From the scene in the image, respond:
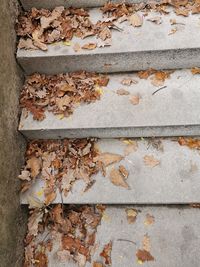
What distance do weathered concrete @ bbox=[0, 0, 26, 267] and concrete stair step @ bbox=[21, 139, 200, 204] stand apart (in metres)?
0.22

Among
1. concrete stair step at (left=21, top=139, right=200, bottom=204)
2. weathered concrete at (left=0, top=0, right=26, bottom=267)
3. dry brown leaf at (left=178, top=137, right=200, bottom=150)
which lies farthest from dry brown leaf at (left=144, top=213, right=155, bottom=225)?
weathered concrete at (left=0, top=0, right=26, bottom=267)

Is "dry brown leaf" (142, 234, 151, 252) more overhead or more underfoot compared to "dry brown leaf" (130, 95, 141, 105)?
more underfoot

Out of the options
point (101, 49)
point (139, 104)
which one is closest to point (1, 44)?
point (101, 49)

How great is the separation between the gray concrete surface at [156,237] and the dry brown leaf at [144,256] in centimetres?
3

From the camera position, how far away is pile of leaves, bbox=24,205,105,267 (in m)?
2.93

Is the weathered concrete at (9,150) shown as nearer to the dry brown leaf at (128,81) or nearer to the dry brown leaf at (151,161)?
the dry brown leaf at (128,81)

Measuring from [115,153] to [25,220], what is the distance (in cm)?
110

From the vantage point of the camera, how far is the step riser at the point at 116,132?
3.01m

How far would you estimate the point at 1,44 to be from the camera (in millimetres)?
2867

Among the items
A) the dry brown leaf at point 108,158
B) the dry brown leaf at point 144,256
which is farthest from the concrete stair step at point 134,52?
the dry brown leaf at point 144,256

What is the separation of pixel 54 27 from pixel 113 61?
720mm

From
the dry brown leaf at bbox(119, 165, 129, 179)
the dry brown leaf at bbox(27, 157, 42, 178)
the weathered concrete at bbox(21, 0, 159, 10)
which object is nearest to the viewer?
the dry brown leaf at bbox(119, 165, 129, 179)

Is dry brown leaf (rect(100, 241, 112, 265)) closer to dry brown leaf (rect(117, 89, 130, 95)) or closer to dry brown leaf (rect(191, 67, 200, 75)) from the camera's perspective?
dry brown leaf (rect(117, 89, 130, 95))

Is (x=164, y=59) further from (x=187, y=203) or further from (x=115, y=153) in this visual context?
(x=187, y=203)
